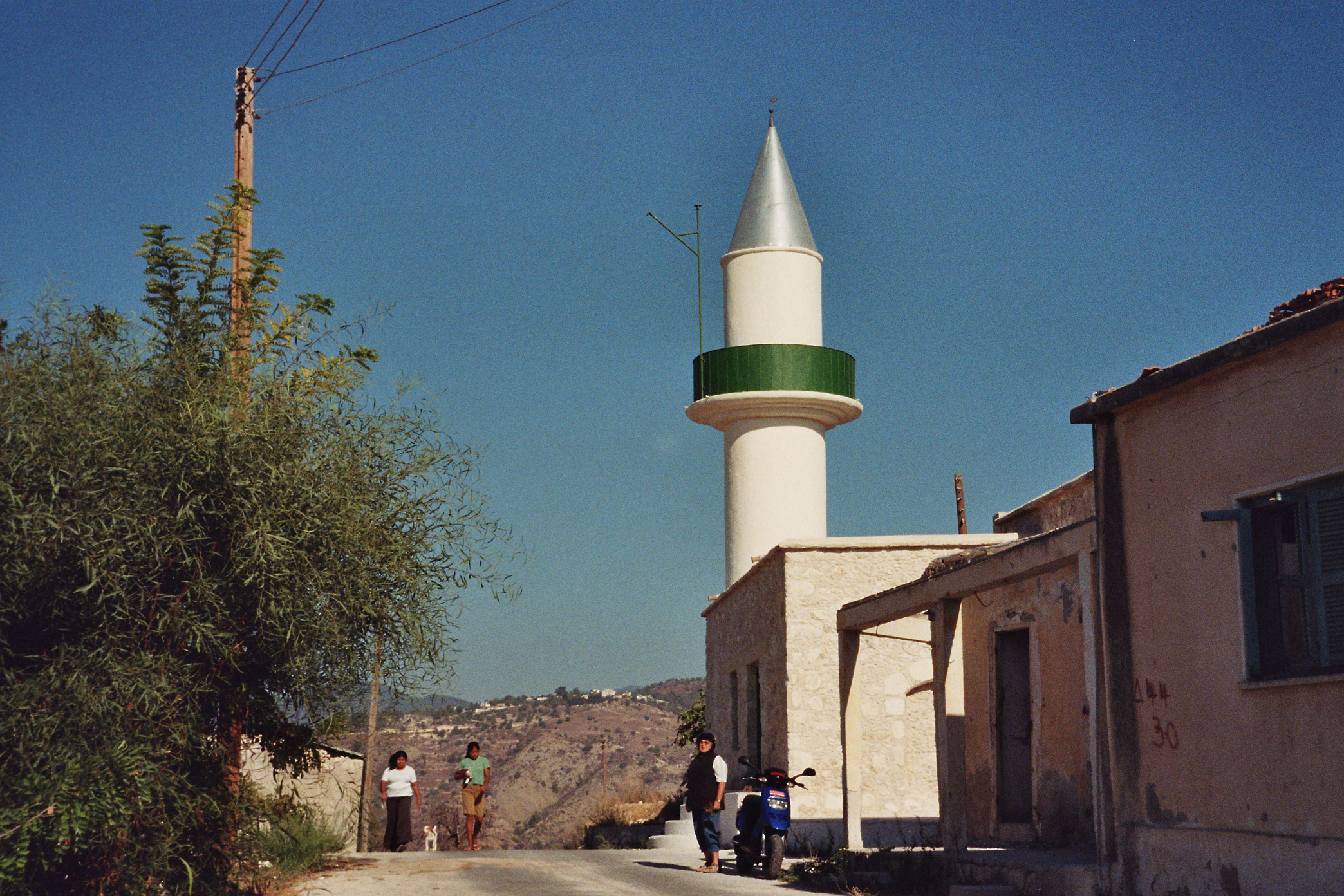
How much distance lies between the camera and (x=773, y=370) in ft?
Result: 81.8

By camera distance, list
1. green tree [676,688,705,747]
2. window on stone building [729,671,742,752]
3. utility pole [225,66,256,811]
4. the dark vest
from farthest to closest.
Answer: green tree [676,688,705,747] → window on stone building [729,671,742,752] → the dark vest → utility pole [225,66,256,811]

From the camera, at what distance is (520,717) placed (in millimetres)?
76062

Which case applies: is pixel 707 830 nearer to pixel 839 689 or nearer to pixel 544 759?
pixel 839 689

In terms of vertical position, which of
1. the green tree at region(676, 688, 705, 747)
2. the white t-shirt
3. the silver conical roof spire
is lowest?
the white t-shirt

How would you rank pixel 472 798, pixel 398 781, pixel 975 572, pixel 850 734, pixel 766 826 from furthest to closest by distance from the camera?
pixel 472 798 < pixel 398 781 < pixel 850 734 < pixel 766 826 < pixel 975 572

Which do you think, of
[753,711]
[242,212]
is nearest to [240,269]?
[242,212]

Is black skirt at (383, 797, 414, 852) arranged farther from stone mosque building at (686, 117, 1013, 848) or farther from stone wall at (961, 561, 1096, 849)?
stone wall at (961, 561, 1096, 849)

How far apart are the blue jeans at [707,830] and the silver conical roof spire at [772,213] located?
13.0 m

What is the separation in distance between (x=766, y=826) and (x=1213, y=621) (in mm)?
6227

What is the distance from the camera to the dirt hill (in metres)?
48.8

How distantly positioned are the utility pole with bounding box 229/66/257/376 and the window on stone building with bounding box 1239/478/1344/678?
25.0ft

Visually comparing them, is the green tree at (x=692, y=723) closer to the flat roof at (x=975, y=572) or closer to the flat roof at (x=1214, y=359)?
the flat roof at (x=975, y=572)

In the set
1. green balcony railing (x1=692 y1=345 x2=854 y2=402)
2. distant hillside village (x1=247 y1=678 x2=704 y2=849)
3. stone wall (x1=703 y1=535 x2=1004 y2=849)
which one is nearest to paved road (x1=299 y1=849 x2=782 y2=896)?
stone wall (x1=703 y1=535 x2=1004 y2=849)

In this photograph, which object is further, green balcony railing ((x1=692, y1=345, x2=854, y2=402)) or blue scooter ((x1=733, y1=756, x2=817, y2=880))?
green balcony railing ((x1=692, y1=345, x2=854, y2=402))
